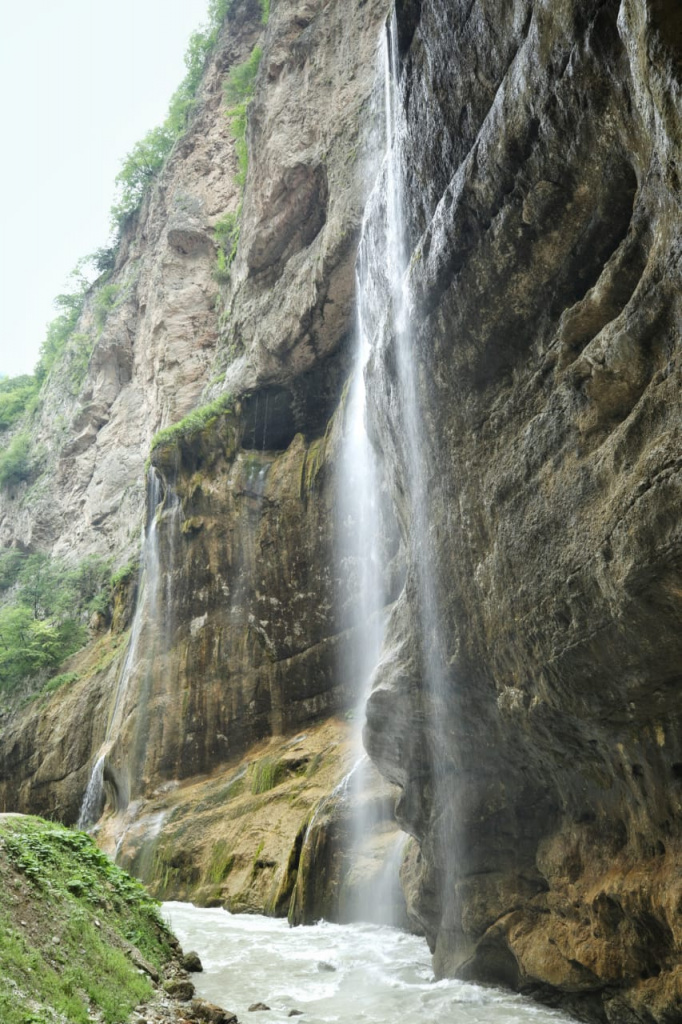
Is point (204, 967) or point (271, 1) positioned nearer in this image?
point (204, 967)

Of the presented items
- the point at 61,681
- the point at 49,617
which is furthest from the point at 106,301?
the point at 61,681

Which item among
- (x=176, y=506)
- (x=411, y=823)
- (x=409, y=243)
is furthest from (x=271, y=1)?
(x=411, y=823)

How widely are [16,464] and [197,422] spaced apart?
89.9 ft

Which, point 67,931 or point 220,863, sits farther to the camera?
point 220,863

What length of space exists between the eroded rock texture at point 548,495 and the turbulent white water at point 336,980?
0.46 meters

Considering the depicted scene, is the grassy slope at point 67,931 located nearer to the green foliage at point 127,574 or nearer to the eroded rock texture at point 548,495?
the eroded rock texture at point 548,495

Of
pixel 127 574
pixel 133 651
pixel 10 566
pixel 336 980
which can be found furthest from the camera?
pixel 10 566

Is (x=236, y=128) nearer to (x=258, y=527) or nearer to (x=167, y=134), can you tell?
(x=167, y=134)

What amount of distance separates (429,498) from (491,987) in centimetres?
527

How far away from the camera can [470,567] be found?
8023mm

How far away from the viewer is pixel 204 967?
9.62 m

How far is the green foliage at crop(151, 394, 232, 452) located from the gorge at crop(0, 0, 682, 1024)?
2630 millimetres

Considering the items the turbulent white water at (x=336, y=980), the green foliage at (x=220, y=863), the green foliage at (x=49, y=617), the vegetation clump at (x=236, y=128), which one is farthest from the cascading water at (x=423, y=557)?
the vegetation clump at (x=236, y=128)

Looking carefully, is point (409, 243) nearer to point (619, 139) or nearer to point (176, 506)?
point (619, 139)
